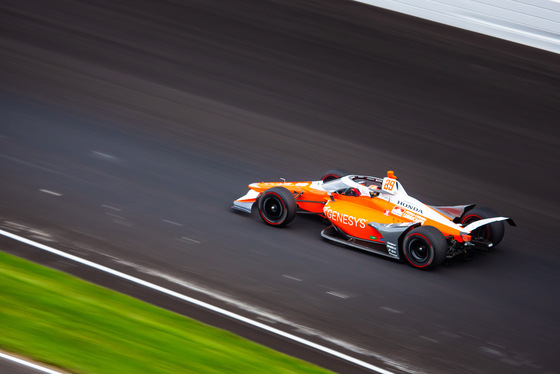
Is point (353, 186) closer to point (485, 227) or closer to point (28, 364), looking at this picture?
point (485, 227)

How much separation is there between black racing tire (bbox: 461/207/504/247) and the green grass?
15.2 feet

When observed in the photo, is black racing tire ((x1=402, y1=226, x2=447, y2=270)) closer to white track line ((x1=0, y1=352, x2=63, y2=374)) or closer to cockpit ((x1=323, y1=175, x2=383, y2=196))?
cockpit ((x1=323, y1=175, x2=383, y2=196))

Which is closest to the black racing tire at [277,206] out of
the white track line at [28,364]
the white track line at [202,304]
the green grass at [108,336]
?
the white track line at [202,304]

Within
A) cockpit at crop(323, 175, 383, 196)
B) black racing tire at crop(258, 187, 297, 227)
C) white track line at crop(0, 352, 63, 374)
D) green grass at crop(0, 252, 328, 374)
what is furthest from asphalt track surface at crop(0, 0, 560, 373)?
white track line at crop(0, 352, 63, 374)

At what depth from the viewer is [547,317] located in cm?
1016

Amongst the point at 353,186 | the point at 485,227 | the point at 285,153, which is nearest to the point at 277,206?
the point at 353,186

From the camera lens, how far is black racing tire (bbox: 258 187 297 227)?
39.2 feet

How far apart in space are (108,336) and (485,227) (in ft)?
21.2

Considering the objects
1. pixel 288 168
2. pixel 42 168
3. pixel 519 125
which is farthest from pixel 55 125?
pixel 519 125

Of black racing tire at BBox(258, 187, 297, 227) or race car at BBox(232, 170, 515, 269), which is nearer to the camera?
race car at BBox(232, 170, 515, 269)

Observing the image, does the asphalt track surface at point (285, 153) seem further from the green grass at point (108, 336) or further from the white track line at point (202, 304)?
the green grass at point (108, 336)

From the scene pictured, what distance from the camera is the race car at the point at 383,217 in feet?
36.1

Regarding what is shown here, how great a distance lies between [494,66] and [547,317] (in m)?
10.3

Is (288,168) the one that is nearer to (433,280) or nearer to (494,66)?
(433,280)
